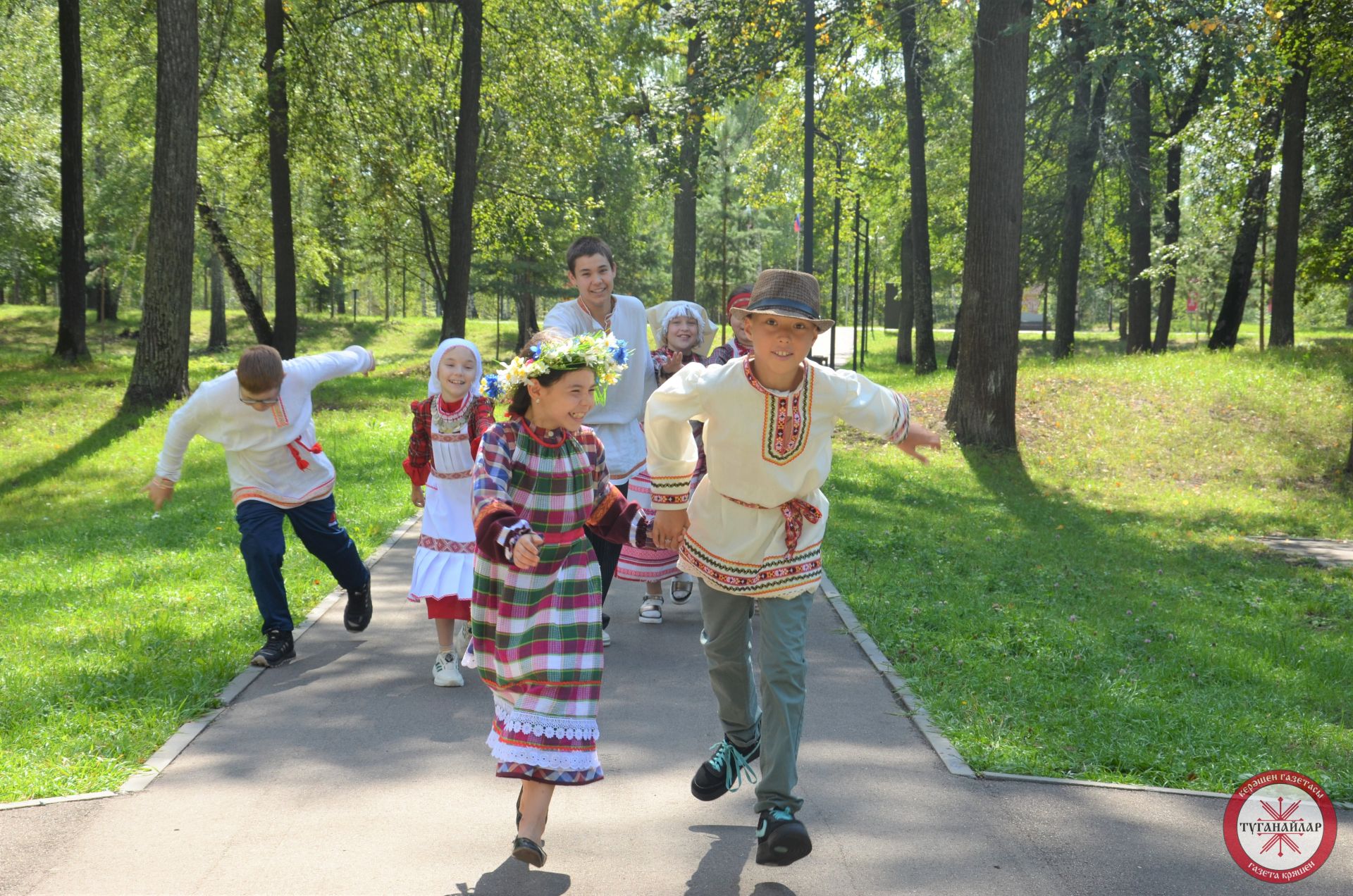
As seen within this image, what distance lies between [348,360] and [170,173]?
11.3m

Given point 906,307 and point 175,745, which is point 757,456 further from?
point 906,307

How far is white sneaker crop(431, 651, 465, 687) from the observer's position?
6184mm

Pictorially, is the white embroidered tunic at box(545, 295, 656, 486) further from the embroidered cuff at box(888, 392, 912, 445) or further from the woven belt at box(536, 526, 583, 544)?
the embroidered cuff at box(888, 392, 912, 445)

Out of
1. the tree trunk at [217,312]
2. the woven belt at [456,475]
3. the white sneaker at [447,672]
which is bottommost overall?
the white sneaker at [447,672]

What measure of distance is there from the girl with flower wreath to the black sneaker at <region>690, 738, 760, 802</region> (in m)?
0.51

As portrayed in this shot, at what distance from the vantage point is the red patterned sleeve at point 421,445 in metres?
6.54

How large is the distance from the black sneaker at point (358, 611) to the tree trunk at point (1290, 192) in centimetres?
2011

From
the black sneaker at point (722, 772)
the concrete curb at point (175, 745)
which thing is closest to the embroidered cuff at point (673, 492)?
the black sneaker at point (722, 772)

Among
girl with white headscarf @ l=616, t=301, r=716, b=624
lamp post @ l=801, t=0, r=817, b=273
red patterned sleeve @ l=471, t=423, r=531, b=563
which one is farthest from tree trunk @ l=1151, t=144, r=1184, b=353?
red patterned sleeve @ l=471, t=423, r=531, b=563

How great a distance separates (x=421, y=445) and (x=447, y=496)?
351 mm

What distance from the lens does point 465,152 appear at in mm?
20578

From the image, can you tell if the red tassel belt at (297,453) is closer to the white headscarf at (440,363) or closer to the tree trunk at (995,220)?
the white headscarf at (440,363)

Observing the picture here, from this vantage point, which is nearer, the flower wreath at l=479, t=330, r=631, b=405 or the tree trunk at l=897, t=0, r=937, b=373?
the flower wreath at l=479, t=330, r=631, b=405

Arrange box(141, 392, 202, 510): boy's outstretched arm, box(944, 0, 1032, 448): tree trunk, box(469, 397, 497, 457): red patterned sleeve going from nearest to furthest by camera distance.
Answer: box(141, 392, 202, 510): boy's outstretched arm → box(469, 397, 497, 457): red patterned sleeve → box(944, 0, 1032, 448): tree trunk
